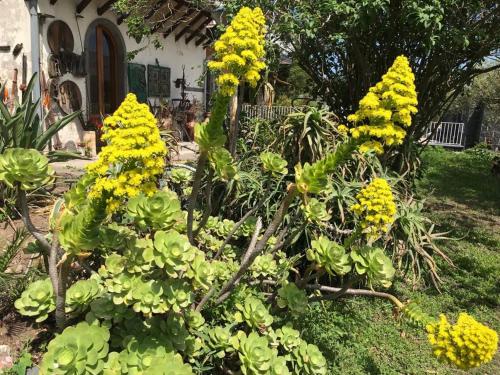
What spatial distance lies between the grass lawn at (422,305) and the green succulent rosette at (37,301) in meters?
1.44

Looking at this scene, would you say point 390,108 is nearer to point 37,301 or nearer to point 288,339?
point 288,339

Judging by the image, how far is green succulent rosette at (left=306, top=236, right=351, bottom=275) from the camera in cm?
193

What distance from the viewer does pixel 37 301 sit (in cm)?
175

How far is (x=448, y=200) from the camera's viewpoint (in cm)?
759

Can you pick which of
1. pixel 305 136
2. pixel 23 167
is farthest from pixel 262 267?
pixel 305 136

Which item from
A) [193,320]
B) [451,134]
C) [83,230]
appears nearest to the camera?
[83,230]

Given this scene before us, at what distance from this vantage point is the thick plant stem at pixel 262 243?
1858 mm

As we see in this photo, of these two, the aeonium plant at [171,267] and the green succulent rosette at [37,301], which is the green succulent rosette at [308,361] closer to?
the aeonium plant at [171,267]

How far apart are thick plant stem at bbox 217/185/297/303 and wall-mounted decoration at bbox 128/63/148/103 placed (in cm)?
805

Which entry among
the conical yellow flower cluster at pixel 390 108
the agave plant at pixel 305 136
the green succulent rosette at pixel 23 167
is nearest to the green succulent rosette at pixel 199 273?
the green succulent rosette at pixel 23 167

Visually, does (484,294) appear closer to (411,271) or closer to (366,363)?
(411,271)

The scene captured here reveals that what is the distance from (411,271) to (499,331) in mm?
846

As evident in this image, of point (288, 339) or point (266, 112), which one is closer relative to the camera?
point (288, 339)

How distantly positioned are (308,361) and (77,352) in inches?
37.8
